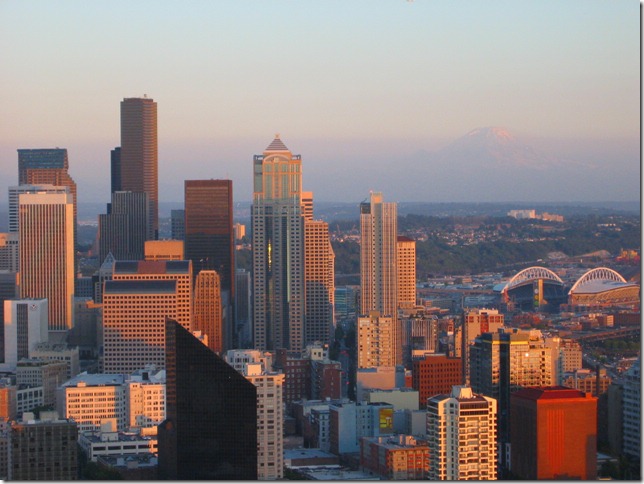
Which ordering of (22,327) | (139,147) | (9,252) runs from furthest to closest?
(139,147), (9,252), (22,327)

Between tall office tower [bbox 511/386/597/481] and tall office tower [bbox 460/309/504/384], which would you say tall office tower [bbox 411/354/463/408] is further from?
tall office tower [bbox 511/386/597/481]

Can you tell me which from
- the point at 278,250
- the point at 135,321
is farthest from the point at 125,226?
the point at 135,321

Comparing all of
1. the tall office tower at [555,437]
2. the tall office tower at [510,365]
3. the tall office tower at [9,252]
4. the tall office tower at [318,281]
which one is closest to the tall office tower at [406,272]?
the tall office tower at [318,281]

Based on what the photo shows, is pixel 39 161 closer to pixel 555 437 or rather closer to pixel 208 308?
pixel 208 308

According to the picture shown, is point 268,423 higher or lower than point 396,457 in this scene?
higher

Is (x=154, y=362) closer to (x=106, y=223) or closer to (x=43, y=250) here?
(x=43, y=250)

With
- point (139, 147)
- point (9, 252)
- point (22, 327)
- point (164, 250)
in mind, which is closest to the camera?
point (22, 327)

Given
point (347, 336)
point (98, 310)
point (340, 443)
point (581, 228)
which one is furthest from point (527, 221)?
point (340, 443)

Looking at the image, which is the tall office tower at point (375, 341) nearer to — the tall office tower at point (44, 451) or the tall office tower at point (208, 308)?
the tall office tower at point (208, 308)
